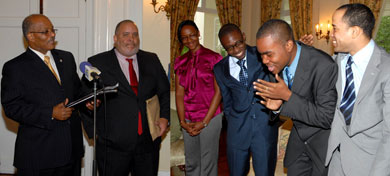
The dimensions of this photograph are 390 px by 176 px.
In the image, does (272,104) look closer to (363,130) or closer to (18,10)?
(363,130)

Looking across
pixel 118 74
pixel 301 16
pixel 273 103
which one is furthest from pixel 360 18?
pixel 301 16

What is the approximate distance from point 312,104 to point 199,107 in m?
1.28

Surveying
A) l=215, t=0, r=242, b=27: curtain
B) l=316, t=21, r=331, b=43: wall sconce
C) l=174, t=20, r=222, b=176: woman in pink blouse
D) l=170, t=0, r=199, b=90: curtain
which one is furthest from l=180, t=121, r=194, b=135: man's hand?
l=215, t=0, r=242, b=27: curtain

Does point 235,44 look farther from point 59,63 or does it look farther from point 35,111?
point 35,111

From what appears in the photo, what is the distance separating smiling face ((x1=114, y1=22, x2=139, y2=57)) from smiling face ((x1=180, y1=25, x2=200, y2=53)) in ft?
1.66

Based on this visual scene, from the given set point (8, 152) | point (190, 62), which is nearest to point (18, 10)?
point (8, 152)

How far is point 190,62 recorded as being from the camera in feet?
10.2

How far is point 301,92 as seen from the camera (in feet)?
6.92

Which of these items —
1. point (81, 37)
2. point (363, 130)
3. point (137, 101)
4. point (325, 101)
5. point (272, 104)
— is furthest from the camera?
point (81, 37)

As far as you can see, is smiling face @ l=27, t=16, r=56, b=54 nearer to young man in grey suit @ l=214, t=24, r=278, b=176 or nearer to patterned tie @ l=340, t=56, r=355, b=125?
young man in grey suit @ l=214, t=24, r=278, b=176

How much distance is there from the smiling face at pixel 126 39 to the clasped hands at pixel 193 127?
2.81 feet

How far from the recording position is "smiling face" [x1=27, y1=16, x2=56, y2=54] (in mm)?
2559

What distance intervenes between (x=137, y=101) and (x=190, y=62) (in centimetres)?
69

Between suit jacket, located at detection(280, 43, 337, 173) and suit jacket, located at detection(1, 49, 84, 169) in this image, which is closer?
suit jacket, located at detection(280, 43, 337, 173)
